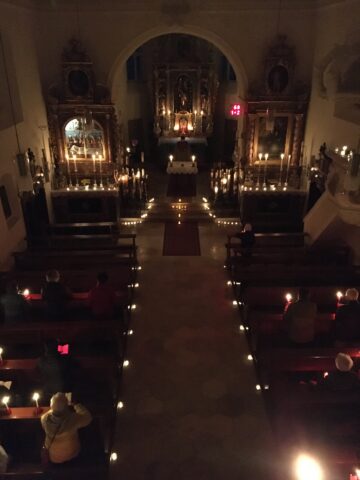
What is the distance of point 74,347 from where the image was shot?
644 centimetres

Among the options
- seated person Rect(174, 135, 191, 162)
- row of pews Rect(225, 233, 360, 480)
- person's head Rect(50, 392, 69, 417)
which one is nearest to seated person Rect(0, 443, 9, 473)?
person's head Rect(50, 392, 69, 417)

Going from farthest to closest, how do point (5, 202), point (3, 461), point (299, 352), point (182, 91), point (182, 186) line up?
point (182, 91)
point (182, 186)
point (5, 202)
point (299, 352)
point (3, 461)

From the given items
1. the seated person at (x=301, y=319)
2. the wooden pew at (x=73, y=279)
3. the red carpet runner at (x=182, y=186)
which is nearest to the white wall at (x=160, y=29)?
the red carpet runner at (x=182, y=186)

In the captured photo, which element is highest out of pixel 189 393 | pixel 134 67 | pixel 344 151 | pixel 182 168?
pixel 134 67

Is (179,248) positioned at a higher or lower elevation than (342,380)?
lower

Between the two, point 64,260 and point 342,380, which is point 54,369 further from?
point 64,260

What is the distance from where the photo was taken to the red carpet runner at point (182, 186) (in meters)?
14.6

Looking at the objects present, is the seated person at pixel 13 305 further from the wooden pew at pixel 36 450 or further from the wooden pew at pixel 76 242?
the wooden pew at pixel 76 242

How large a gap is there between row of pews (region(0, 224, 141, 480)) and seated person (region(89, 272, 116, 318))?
18cm

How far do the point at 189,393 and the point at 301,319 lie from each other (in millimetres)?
2071

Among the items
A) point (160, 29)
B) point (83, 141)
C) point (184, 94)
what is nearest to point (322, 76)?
point (160, 29)

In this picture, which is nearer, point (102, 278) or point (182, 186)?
point (102, 278)

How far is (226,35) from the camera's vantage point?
11.7 meters

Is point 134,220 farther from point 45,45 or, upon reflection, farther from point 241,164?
point 45,45
